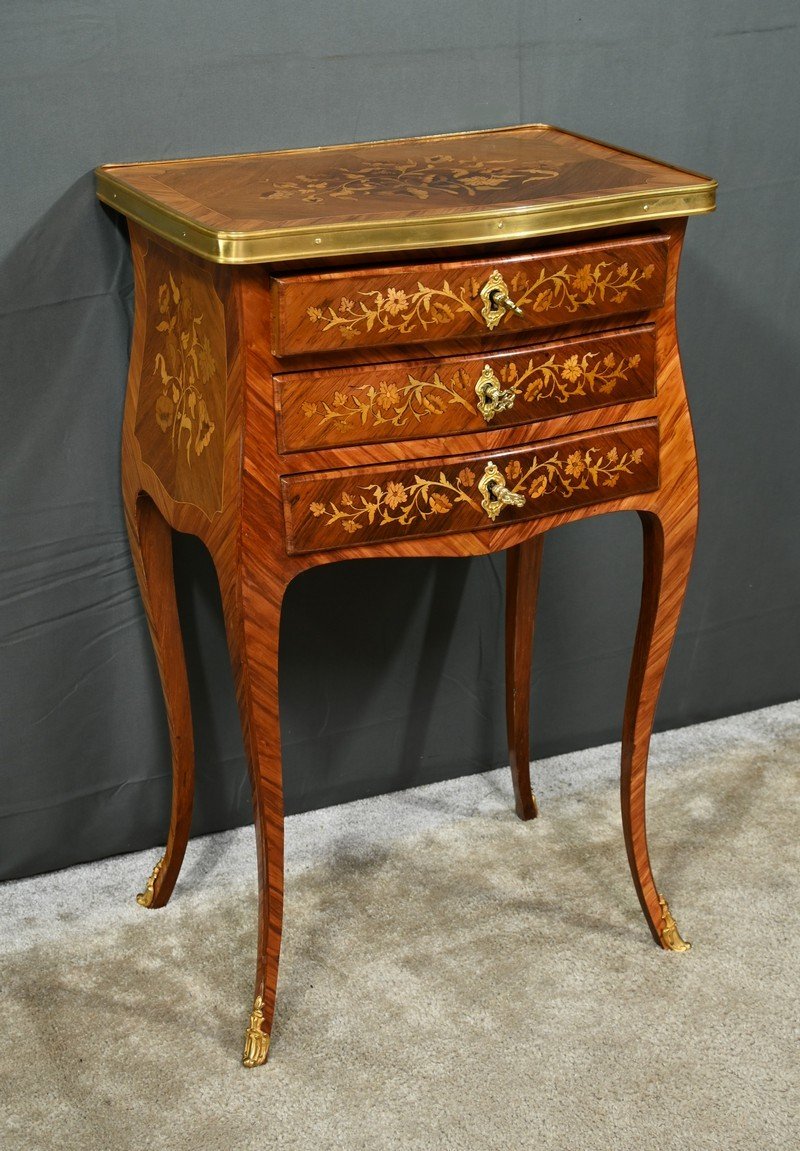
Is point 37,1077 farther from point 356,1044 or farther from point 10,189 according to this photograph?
point 10,189

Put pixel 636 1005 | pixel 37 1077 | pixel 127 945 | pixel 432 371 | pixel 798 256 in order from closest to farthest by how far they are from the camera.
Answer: pixel 432 371 < pixel 37 1077 < pixel 636 1005 < pixel 127 945 < pixel 798 256

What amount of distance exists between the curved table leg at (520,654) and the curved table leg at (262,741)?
1.74ft

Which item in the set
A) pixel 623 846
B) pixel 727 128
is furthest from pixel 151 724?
pixel 727 128

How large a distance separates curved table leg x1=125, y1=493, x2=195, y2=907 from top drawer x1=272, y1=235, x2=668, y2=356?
46cm

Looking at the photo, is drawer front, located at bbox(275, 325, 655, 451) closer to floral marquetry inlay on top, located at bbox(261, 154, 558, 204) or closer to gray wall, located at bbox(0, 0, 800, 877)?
floral marquetry inlay on top, located at bbox(261, 154, 558, 204)

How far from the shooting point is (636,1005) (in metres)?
1.63

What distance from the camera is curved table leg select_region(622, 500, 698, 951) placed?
156cm

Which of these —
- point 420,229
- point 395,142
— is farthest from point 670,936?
point 395,142

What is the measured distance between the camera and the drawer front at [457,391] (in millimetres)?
1331

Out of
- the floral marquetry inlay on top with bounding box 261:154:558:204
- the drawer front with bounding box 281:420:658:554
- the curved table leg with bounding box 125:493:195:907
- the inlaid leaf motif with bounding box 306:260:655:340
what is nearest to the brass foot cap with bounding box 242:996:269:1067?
the curved table leg with bounding box 125:493:195:907

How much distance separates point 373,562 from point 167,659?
1.16 feet

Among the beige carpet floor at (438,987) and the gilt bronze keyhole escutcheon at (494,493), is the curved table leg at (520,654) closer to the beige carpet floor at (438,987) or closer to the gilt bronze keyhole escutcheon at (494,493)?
the beige carpet floor at (438,987)

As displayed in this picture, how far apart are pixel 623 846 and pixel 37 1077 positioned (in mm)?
862

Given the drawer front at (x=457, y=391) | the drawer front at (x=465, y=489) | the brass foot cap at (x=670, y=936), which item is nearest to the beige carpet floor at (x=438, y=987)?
the brass foot cap at (x=670, y=936)
